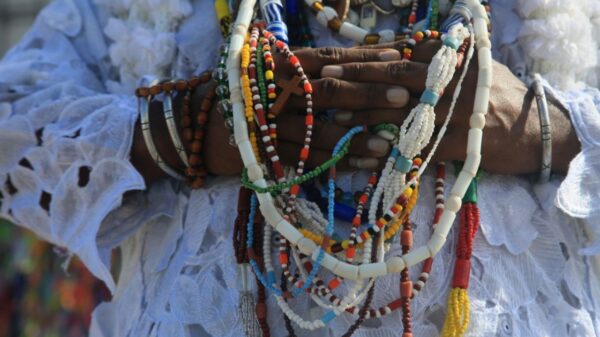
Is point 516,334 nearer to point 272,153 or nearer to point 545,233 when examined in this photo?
point 545,233

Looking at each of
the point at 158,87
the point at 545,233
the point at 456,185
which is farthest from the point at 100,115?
the point at 545,233

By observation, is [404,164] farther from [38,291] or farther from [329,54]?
[38,291]

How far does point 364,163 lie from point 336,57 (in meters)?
0.17

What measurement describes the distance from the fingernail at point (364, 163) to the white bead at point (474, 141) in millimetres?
137

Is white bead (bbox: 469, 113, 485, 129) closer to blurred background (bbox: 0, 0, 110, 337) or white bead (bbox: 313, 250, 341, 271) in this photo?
white bead (bbox: 313, 250, 341, 271)

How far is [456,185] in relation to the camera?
48.8 inches

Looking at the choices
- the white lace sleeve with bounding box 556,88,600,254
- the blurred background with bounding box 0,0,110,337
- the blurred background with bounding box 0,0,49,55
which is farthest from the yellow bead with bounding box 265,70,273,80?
the blurred background with bounding box 0,0,49,55

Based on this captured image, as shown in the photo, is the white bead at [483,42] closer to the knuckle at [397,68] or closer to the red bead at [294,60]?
the knuckle at [397,68]

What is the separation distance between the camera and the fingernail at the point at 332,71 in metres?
1.27

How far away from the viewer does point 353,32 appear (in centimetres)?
143

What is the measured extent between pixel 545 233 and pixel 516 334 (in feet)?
0.59

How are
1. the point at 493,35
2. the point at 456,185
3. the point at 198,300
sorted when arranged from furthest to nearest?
the point at 493,35 < the point at 198,300 < the point at 456,185

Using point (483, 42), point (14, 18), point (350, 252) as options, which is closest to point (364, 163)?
point (350, 252)

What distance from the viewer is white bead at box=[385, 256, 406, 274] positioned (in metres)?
1.20
